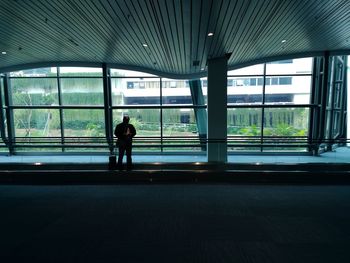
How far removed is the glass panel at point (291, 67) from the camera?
12859 millimetres

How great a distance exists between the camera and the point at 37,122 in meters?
14.1

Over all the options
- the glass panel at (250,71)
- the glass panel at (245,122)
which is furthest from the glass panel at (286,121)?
the glass panel at (250,71)

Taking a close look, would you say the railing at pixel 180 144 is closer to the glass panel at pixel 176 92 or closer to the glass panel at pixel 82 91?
the glass panel at pixel 82 91

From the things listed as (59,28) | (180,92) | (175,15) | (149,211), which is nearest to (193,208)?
(149,211)

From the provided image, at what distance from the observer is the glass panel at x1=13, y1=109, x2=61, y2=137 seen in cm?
1395

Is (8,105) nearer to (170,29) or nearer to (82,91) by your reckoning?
(82,91)

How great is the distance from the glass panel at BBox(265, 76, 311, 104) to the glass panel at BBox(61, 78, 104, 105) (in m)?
9.34

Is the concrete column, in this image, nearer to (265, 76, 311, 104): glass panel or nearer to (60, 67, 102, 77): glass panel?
(265, 76, 311, 104): glass panel

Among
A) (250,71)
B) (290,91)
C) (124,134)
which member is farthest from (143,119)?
(290,91)

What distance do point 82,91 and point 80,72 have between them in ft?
3.41

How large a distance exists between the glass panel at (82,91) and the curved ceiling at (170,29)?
248 cm

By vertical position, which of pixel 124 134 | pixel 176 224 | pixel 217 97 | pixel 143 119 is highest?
pixel 217 97

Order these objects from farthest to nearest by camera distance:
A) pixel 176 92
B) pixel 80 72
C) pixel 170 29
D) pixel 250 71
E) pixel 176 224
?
pixel 176 92 < pixel 80 72 < pixel 250 71 < pixel 170 29 < pixel 176 224

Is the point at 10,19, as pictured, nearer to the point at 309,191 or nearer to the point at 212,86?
the point at 212,86
